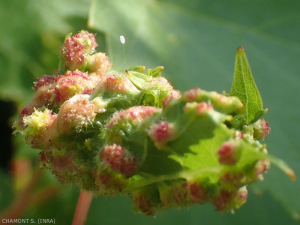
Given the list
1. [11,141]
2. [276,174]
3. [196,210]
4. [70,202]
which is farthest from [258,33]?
[11,141]

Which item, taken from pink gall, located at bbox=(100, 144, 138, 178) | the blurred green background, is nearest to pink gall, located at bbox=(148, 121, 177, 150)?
pink gall, located at bbox=(100, 144, 138, 178)

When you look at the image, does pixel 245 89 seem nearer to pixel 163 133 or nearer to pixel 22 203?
pixel 163 133

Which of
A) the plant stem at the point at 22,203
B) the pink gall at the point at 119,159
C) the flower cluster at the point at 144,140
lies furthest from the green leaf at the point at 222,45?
the plant stem at the point at 22,203

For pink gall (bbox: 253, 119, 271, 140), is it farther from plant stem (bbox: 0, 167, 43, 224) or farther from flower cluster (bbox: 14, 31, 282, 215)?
plant stem (bbox: 0, 167, 43, 224)

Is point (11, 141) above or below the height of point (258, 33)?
below

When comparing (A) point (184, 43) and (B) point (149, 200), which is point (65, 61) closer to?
(B) point (149, 200)

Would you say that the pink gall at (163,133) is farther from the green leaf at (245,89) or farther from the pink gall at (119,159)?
the green leaf at (245,89)


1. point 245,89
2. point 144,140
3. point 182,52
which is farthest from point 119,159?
point 182,52
